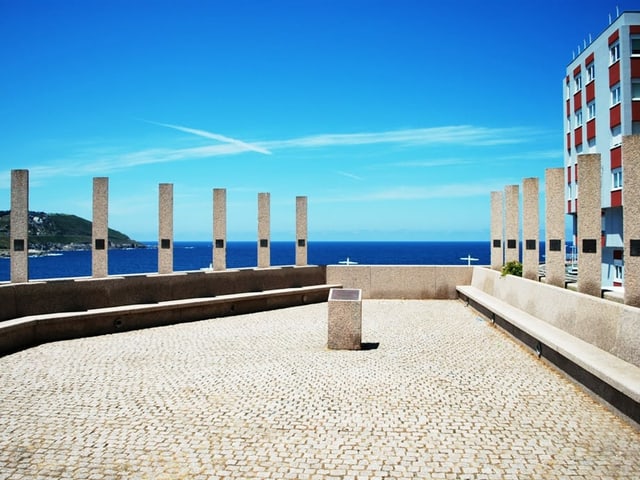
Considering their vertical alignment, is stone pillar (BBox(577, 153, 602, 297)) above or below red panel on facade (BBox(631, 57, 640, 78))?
below

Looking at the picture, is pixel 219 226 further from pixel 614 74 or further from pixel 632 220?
pixel 614 74

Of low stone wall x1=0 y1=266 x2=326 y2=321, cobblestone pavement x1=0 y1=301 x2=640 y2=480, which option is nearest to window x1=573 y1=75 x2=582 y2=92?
low stone wall x1=0 y1=266 x2=326 y2=321

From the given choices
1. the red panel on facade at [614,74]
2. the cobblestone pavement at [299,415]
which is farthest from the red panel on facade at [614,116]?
the cobblestone pavement at [299,415]

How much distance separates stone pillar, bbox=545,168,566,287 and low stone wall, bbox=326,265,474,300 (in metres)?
Result: 7.43

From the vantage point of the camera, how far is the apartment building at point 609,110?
28516 mm

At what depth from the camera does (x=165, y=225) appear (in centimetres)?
1576

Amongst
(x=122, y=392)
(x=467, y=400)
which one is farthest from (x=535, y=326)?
(x=122, y=392)

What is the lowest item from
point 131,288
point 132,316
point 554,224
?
point 132,316

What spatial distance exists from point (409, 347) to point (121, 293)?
7860 millimetres

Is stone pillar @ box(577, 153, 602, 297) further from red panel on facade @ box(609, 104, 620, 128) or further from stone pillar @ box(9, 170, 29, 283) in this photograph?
red panel on facade @ box(609, 104, 620, 128)

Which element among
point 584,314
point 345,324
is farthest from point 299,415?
point 584,314

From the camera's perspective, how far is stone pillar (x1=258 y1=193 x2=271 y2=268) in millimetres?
18297

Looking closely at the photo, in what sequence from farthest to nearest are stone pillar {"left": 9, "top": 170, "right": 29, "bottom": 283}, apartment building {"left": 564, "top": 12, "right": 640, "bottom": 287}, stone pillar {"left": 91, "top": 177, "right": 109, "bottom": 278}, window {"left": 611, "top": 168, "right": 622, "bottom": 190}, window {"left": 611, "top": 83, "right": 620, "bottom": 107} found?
window {"left": 611, "top": 83, "right": 620, "bottom": 107} < window {"left": 611, "top": 168, "right": 622, "bottom": 190} < apartment building {"left": 564, "top": 12, "right": 640, "bottom": 287} < stone pillar {"left": 91, "top": 177, "right": 109, "bottom": 278} < stone pillar {"left": 9, "top": 170, "right": 29, "bottom": 283}

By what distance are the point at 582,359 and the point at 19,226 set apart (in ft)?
40.6
